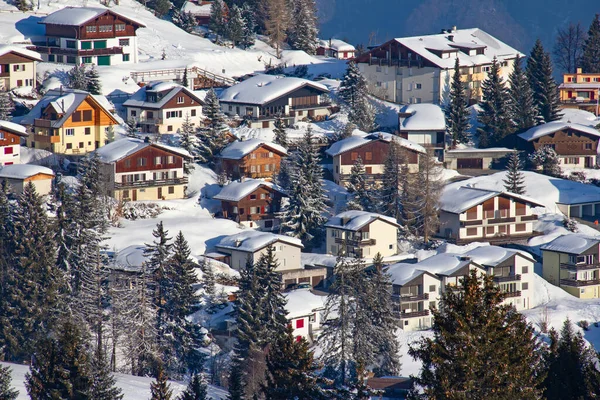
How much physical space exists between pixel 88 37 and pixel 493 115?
2952cm

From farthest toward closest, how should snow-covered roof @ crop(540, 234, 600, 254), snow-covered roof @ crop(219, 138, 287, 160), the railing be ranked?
snow-covered roof @ crop(219, 138, 287, 160) → the railing → snow-covered roof @ crop(540, 234, 600, 254)

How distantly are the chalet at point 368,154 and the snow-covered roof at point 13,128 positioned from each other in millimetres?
18670

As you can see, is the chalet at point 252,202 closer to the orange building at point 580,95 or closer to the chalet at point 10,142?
the chalet at point 10,142

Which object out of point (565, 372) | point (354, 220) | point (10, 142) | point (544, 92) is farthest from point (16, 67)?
point (565, 372)

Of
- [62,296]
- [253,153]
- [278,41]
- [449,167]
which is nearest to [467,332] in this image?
[62,296]

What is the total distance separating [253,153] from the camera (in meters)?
76.1

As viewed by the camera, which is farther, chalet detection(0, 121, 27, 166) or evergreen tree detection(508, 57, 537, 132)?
evergreen tree detection(508, 57, 537, 132)

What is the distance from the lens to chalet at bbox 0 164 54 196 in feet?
225

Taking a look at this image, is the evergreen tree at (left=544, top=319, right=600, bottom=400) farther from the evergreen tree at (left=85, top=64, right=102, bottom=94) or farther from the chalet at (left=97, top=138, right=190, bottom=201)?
the evergreen tree at (left=85, top=64, right=102, bottom=94)

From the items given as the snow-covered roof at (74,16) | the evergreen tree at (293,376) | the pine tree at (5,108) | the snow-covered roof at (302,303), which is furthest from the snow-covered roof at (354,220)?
the evergreen tree at (293,376)

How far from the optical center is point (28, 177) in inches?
2689

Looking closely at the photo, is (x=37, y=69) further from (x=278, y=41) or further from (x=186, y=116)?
(x=278, y=41)

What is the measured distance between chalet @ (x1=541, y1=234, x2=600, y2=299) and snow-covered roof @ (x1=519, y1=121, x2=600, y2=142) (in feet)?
47.4

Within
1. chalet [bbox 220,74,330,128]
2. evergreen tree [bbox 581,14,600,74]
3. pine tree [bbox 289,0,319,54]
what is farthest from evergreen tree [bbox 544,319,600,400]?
pine tree [bbox 289,0,319,54]
